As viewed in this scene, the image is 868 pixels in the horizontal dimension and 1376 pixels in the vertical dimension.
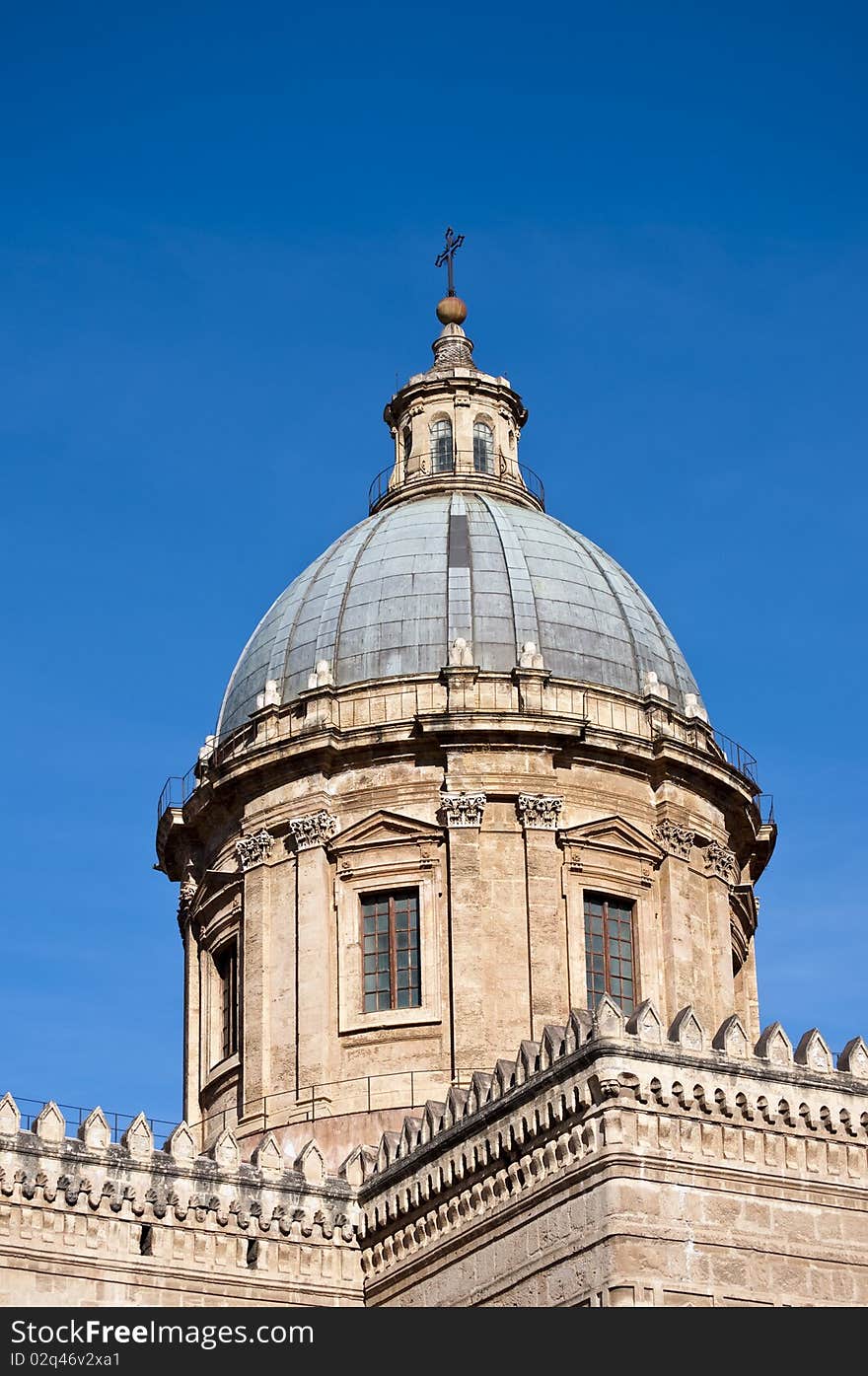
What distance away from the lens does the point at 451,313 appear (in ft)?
194

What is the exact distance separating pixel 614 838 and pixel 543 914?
8.84 feet

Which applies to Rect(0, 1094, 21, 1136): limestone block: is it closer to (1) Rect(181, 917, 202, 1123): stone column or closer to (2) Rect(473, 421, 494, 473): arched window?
(1) Rect(181, 917, 202, 1123): stone column

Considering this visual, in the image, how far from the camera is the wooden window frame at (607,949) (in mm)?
47375

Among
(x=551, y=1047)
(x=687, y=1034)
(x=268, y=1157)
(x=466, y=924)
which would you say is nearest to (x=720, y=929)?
(x=466, y=924)

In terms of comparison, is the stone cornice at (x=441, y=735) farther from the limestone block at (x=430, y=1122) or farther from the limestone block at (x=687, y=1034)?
the limestone block at (x=687, y=1034)

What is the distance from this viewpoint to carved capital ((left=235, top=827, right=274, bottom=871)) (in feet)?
161

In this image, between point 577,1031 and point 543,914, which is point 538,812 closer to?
point 543,914

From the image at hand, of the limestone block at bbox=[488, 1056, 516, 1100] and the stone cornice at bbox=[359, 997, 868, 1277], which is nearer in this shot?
the stone cornice at bbox=[359, 997, 868, 1277]

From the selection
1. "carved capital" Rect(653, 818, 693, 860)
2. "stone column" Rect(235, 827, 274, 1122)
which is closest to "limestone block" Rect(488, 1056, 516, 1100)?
"stone column" Rect(235, 827, 274, 1122)

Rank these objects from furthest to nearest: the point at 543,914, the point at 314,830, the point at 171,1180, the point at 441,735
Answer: the point at 314,830 < the point at 441,735 < the point at 543,914 < the point at 171,1180

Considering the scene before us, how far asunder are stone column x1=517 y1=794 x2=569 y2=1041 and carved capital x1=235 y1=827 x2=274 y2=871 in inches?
208

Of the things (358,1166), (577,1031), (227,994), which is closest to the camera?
(577,1031)

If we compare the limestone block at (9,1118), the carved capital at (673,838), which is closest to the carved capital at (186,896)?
the carved capital at (673,838)

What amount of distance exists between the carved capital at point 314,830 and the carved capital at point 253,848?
0.80 m
